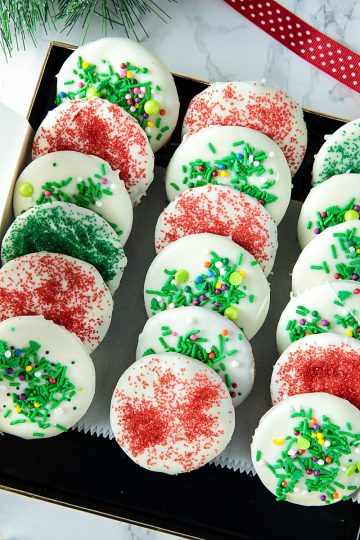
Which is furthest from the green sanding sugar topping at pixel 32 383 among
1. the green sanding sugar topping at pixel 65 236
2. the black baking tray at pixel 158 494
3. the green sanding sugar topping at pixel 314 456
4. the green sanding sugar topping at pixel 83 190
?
the green sanding sugar topping at pixel 314 456

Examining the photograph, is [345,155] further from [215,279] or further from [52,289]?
[52,289]

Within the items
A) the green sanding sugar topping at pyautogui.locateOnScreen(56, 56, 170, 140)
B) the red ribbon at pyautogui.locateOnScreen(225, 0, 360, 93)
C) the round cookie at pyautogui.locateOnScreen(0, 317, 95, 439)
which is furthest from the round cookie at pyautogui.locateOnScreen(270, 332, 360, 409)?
the red ribbon at pyautogui.locateOnScreen(225, 0, 360, 93)

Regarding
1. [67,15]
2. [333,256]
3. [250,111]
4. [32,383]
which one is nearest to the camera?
[32,383]

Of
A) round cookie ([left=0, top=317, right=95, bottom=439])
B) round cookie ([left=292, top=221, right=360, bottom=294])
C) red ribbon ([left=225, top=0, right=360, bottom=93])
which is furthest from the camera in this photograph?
red ribbon ([left=225, top=0, right=360, bottom=93])

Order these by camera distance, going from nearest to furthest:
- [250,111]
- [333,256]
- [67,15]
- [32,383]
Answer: [32,383] < [333,256] < [250,111] < [67,15]

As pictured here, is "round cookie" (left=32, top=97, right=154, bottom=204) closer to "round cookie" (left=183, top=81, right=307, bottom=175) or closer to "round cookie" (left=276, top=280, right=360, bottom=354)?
"round cookie" (left=183, top=81, right=307, bottom=175)

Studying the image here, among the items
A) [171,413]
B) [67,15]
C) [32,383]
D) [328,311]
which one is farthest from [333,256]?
[67,15]

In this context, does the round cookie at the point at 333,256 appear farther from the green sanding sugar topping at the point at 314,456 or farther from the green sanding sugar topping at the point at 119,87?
the green sanding sugar topping at the point at 119,87
